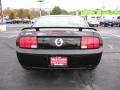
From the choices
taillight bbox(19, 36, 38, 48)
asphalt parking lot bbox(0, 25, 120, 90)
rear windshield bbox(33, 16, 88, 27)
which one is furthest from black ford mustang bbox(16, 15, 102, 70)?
rear windshield bbox(33, 16, 88, 27)

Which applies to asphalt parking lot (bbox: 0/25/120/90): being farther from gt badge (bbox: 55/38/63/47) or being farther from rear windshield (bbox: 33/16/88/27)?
rear windshield (bbox: 33/16/88/27)

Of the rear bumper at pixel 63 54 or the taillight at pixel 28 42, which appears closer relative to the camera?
the rear bumper at pixel 63 54

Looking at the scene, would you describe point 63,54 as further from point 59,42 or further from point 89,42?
point 89,42

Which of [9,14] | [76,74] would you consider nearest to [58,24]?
[76,74]

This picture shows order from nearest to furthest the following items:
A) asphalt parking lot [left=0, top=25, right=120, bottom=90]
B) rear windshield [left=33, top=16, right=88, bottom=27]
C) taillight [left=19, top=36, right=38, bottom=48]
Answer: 1. asphalt parking lot [left=0, top=25, right=120, bottom=90]
2. taillight [left=19, top=36, right=38, bottom=48]
3. rear windshield [left=33, top=16, right=88, bottom=27]

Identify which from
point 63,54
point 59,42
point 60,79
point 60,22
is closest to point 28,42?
point 59,42

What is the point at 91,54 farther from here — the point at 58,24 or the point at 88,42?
the point at 58,24

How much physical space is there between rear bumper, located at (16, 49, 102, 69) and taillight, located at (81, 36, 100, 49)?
0.09m

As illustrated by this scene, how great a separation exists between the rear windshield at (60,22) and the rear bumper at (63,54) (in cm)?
139

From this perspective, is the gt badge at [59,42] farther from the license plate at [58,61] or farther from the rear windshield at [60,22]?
the rear windshield at [60,22]

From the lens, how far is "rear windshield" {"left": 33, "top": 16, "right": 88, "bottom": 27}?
668 cm

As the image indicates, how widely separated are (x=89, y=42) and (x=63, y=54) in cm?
54

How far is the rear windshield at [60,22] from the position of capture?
6676 millimetres

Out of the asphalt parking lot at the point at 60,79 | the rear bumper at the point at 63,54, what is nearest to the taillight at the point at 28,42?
the rear bumper at the point at 63,54
